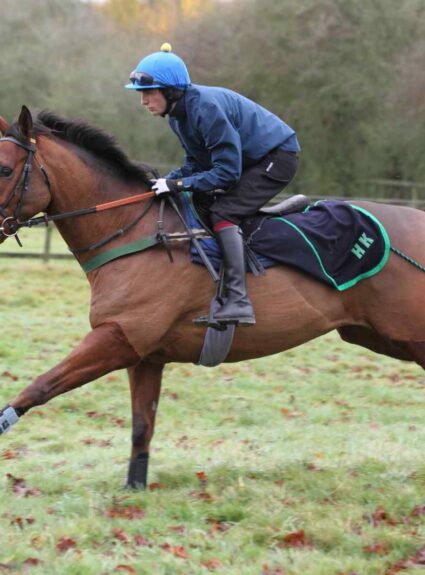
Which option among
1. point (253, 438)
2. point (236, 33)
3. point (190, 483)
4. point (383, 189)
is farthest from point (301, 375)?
point (236, 33)

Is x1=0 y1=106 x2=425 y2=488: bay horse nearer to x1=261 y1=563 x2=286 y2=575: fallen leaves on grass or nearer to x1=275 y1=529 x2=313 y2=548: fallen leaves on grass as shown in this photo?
x1=275 y1=529 x2=313 y2=548: fallen leaves on grass

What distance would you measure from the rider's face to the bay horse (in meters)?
0.42

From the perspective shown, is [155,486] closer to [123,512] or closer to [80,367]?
[123,512]

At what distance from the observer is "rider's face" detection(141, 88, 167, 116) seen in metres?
5.69

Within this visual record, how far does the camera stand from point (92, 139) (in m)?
6.02

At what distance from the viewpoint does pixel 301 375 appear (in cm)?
1123

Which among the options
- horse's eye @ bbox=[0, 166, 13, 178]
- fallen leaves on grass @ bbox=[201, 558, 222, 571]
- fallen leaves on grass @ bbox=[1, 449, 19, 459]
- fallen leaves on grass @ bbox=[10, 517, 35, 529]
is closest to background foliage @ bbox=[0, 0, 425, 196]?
fallen leaves on grass @ bbox=[1, 449, 19, 459]

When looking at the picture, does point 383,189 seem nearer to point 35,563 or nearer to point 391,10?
point 391,10

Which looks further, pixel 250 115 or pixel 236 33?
pixel 236 33

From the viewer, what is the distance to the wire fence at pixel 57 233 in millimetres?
19766

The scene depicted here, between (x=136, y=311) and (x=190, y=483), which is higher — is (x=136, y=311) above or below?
above

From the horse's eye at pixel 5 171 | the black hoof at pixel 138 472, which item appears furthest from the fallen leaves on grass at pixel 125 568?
the horse's eye at pixel 5 171

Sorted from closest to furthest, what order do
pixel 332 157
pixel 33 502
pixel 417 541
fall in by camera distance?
pixel 417 541 < pixel 33 502 < pixel 332 157

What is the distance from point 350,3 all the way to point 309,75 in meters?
2.76
